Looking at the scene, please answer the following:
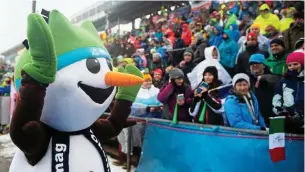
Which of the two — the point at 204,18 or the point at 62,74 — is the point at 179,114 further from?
the point at 204,18

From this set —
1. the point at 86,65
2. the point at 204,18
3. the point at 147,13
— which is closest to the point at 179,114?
the point at 86,65

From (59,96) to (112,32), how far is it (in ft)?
52.2

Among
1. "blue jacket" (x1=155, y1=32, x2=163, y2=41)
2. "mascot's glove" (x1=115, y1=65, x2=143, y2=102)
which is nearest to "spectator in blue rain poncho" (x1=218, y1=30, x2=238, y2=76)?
"mascot's glove" (x1=115, y1=65, x2=143, y2=102)

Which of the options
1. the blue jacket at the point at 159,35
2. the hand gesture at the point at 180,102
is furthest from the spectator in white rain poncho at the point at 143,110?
the blue jacket at the point at 159,35

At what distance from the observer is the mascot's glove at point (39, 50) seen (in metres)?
1.98

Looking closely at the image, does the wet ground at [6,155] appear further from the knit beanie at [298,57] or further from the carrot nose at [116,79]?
the carrot nose at [116,79]

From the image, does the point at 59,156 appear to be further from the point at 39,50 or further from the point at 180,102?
the point at 180,102

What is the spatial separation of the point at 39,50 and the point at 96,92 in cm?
47

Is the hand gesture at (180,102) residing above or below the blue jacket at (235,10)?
below

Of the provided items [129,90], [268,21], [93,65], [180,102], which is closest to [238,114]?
[180,102]

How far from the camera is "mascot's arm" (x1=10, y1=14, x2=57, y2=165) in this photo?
78.3 inches

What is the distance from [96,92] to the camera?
7.48 ft

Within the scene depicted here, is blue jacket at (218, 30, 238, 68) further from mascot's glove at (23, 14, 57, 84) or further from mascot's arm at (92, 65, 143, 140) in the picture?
mascot's glove at (23, 14, 57, 84)

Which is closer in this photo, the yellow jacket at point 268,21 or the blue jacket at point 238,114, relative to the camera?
the blue jacket at point 238,114
